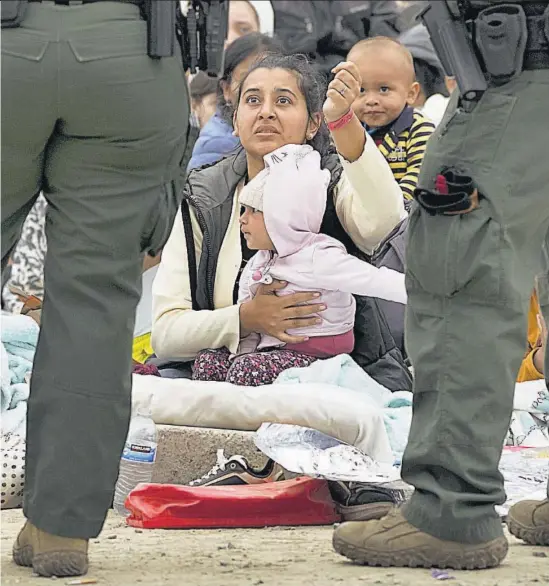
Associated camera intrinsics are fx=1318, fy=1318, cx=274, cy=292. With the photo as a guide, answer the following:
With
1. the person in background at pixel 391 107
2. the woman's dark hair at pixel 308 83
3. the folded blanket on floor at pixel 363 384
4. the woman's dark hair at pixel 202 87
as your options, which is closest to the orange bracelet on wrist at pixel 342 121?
the woman's dark hair at pixel 308 83

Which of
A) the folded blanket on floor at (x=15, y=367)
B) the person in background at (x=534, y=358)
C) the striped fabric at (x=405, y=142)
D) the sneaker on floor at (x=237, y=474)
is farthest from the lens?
the striped fabric at (x=405, y=142)

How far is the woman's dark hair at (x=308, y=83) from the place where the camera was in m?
4.29

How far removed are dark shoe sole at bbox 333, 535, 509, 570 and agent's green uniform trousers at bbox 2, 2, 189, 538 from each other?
57cm

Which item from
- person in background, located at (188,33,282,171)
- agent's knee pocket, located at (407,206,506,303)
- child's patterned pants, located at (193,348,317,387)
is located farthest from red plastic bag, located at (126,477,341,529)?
person in background, located at (188,33,282,171)

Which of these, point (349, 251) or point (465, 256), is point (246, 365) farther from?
point (465, 256)

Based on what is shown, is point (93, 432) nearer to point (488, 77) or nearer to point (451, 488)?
point (451, 488)

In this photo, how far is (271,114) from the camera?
421cm

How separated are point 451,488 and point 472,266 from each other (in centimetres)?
44

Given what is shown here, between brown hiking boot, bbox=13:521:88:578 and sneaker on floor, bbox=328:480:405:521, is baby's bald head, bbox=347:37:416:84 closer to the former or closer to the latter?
sneaker on floor, bbox=328:480:405:521

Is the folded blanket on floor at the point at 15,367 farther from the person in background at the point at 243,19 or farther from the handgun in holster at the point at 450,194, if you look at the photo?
the person in background at the point at 243,19

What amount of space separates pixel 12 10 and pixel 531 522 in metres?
1.56

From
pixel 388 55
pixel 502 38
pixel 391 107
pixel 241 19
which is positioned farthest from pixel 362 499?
pixel 241 19

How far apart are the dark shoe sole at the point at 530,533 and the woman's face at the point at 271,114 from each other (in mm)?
1666

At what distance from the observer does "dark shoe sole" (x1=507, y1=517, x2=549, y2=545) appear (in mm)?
2930
